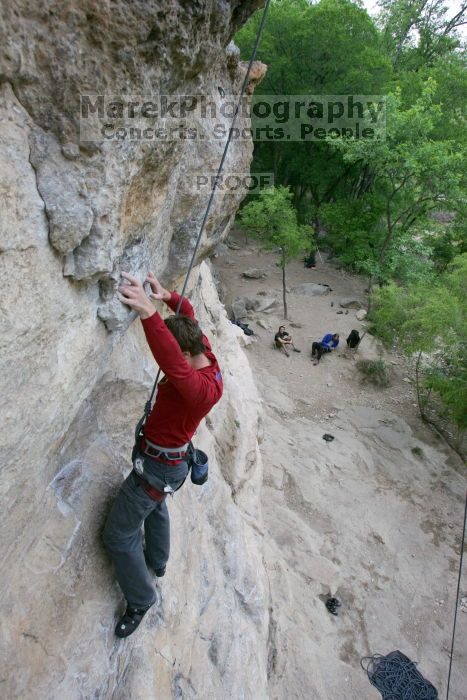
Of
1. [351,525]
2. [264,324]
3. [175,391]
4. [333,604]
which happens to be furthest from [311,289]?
[175,391]

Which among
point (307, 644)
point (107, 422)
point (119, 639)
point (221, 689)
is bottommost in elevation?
point (307, 644)

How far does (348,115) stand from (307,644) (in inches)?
678

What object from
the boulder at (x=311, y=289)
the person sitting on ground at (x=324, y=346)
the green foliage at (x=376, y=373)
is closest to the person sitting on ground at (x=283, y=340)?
the person sitting on ground at (x=324, y=346)

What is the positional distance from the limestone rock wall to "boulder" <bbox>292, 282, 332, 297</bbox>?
13422mm

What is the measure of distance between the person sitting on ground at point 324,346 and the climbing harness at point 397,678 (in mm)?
7925

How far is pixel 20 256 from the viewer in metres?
1.99

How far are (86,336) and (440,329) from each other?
29.3 ft

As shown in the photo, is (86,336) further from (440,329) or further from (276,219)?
(276,219)

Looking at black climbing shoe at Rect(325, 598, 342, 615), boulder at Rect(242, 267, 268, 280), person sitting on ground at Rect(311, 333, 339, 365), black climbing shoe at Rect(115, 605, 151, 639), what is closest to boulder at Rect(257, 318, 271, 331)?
person sitting on ground at Rect(311, 333, 339, 365)

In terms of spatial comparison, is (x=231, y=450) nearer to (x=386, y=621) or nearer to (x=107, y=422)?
(x=107, y=422)

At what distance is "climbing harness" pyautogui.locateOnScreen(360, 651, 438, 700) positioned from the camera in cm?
579

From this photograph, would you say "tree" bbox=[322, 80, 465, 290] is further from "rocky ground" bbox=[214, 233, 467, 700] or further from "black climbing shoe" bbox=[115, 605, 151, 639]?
"black climbing shoe" bbox=[115, 605, 151, 639]

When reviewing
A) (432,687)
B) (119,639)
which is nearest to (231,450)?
(119,639)

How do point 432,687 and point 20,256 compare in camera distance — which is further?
point 432,687
